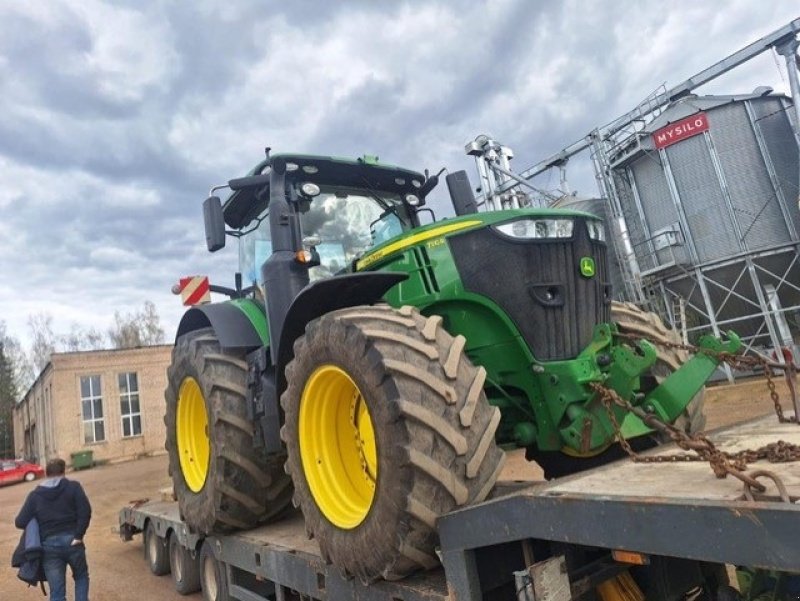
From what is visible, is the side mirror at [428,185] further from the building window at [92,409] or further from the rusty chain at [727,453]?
the building window at [92,409]

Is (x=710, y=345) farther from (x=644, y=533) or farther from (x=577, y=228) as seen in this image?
(x=644, y=533)

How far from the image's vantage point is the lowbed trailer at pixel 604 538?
1835 mm

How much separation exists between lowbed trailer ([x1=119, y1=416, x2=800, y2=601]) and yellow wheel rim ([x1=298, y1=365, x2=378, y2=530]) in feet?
1.37

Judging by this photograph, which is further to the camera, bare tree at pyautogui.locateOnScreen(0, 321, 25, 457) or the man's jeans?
bare tree at pyautogui.locateOnScreen(0, 321, 25, 457)

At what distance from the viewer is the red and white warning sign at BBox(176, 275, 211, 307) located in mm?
6449

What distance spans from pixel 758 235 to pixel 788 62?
478 centimetres

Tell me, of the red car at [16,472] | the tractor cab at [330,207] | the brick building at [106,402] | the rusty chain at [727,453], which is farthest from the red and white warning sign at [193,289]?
the brick building at [106,402]

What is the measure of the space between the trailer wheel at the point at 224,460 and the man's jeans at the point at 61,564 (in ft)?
4.85

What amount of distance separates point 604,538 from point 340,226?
341cm

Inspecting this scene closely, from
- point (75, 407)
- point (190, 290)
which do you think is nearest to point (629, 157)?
point (190, 290)

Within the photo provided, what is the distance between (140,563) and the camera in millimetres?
7949

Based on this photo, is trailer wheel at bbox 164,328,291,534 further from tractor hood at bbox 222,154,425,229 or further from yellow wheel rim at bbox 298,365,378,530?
yellow wheel rim at bbox 298,365,378,530

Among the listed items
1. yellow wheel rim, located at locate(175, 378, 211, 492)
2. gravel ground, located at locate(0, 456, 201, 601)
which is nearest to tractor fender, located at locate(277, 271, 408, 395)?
yellow wheel rim, located at locate(175, 378, 211, 492)

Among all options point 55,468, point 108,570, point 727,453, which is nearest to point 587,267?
point 727,453
